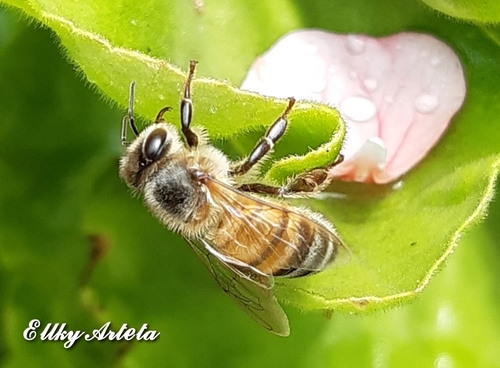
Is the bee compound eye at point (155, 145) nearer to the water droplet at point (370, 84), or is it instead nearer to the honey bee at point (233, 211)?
Answer: the honey bee at point (233, 211)

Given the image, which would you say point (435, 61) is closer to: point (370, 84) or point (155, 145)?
point (370, 84)

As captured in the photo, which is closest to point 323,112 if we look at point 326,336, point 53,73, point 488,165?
point 488,165

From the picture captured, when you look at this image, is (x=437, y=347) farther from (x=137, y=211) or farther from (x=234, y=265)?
(x=137, y=211)

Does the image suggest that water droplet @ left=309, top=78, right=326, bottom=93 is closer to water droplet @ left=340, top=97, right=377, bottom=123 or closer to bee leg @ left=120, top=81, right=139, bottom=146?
water droplet @ left=340, top=97, right=377, bottom=123

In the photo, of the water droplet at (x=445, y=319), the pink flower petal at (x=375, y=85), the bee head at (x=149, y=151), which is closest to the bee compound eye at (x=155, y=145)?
the bee head at (x=149, y=151)

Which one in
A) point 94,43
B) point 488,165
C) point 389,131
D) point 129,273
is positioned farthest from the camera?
point 129,273

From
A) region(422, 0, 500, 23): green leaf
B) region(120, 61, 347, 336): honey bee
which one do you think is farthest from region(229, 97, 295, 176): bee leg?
region(422, 0, 500, 23): green leaf
